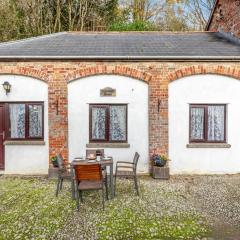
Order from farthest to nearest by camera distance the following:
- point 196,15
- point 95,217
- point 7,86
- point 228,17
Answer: point 196,15 → point 228,17 → point 7,86 → point 95,217

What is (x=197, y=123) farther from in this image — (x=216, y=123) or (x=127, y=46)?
(x=127, y=46)

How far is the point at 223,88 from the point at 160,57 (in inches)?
100

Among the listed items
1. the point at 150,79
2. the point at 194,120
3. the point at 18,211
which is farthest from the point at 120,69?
the point at 18,211

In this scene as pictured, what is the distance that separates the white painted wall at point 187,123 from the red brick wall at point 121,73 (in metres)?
0.27

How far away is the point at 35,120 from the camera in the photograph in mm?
9203

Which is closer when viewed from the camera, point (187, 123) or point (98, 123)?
point (187, 123)

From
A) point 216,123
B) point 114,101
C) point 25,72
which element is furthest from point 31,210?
point 216,123

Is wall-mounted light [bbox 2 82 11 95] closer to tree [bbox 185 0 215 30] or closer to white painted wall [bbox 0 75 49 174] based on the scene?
white painted wall [bbox 0 75 49 174]

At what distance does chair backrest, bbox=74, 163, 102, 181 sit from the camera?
19.0ft

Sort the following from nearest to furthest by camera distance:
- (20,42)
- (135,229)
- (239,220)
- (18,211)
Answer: (135,229) < (239,220) < (18,211) < (20,42)

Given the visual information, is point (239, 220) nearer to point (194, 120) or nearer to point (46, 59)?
point (194, 120)

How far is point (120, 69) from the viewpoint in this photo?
29.2 ft

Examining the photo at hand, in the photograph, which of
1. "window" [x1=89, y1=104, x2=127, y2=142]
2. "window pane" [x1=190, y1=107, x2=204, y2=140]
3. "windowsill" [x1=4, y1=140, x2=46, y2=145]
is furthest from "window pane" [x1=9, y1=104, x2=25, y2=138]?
"window pane" [x1=190, y1=107, x2=204, y2=140]

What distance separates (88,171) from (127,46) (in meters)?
6.05
